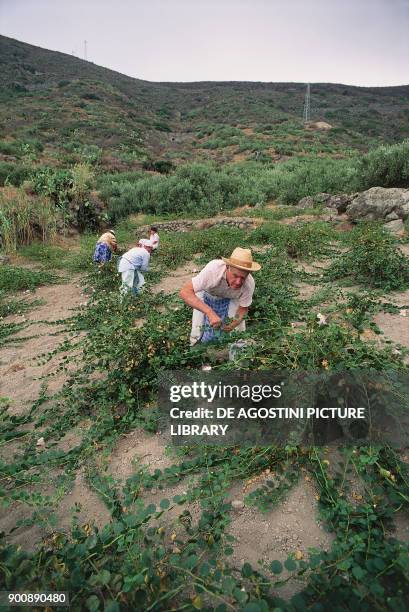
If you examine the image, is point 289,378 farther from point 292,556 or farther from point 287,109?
point 287,109

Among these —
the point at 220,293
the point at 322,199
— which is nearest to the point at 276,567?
the point at 220,293

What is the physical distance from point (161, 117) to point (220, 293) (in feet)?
141

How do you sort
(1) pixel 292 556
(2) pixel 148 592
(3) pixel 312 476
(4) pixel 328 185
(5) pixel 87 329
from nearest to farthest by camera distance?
(2) pixel 148 592
(1) pixel 292 556
(3) pixel 312 476
(5) pixel 87 329
(4) pixel 328 185

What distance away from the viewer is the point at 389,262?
233 inches

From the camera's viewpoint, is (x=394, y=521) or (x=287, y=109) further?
(x=287, y=109)

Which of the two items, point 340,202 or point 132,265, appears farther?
point 340,202

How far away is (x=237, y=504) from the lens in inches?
86.1

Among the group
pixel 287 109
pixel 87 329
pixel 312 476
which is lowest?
pixel 87 329

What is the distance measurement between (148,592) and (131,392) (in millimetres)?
1607

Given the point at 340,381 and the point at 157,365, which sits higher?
the point at 340,381

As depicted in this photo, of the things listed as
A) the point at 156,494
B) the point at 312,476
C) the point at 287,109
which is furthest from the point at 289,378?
the point at 287,109

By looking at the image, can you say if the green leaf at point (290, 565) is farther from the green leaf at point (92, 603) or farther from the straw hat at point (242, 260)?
the straw hat at point (242, 260)

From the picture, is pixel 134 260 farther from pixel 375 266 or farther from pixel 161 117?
pixel 161 117

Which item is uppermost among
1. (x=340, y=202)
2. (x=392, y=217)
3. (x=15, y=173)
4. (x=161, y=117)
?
(x=161, y=117)
